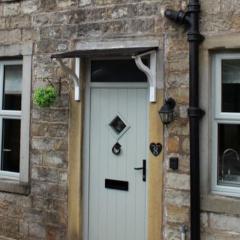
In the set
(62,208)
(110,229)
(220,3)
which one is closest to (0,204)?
(62,208)

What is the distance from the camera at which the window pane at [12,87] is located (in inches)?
303

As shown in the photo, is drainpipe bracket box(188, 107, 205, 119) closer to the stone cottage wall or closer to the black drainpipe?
the black drainpipe

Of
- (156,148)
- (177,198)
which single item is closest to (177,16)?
(156,148)

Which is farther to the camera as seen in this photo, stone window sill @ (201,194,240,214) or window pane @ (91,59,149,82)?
window pane @ (91,59,149,82)

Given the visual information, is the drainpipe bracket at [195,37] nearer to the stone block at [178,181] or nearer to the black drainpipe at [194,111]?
the black drainpipe at [194,111]

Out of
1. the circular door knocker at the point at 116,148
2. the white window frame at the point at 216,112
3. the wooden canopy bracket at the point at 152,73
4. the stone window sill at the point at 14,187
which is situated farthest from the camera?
the stone window sill at the point at 14,187

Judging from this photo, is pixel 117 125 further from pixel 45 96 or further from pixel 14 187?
pixel 14 187

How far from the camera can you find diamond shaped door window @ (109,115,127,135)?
6641mm

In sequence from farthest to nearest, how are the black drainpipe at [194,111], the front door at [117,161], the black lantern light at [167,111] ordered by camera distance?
the front door at [117,161] → the black lantern light at [167,111] → the black drainpipe at [194,111]

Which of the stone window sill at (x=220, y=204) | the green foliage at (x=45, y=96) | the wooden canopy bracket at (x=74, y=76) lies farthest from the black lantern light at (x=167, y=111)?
the green foliage at (x=45, y=96)

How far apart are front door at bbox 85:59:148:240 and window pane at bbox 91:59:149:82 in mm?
85

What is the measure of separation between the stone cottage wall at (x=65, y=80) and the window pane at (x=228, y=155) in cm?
40

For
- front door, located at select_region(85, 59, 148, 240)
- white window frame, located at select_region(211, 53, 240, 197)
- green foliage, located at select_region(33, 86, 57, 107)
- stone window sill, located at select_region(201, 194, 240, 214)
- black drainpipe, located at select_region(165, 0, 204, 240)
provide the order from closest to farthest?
Result: stone window sill, located at select_region(201, 194, 240, 214), black drainpipe, located at select_region(165, 0, 204, 240), white window frame, located at select_region(211, 53, 240, 197), front door, located at select_region(85, 59, 148, 240), green foliage, located at select_region(33, 86, 57, 107)

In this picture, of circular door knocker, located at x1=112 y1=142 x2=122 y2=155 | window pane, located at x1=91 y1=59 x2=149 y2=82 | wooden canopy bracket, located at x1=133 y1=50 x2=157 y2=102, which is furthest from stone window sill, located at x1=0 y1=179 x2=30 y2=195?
wooden canopy bracket, located at x1=133 y1=50 x2=157 y2=102
